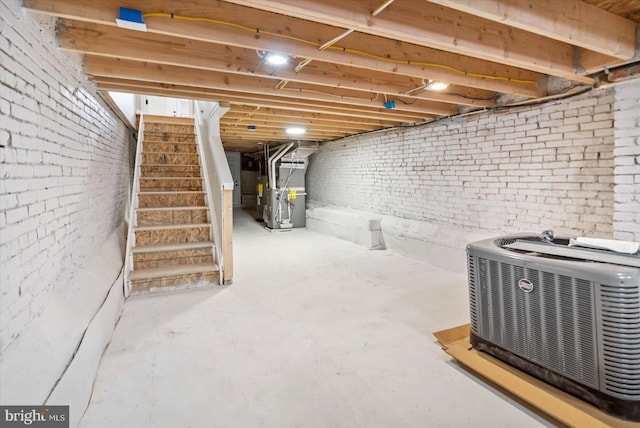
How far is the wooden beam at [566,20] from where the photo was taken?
1.71 metres

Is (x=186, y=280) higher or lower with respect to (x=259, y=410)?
higher

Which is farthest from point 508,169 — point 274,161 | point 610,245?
point 274,161

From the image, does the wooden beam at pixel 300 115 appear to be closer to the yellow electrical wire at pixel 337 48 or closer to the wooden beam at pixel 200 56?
the wooden beam at pixel 200 56

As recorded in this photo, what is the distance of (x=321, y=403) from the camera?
173 centimetres

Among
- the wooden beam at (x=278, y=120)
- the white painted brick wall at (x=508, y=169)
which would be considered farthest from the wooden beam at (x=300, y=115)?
the white painted brick wall at (x=508, y=169)

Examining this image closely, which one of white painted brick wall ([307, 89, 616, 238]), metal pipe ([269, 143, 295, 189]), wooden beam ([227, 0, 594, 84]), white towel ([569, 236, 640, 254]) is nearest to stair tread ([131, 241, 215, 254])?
wooden beam ([227, 0, 594, 84])

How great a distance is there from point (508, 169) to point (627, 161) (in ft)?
3.98

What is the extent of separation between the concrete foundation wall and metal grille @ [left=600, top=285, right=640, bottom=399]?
255 centimetres

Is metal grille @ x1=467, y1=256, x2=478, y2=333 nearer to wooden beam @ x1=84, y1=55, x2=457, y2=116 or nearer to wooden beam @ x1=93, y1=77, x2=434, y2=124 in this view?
wooden beam @ x1=84, y1=55, x2=457, y2=116

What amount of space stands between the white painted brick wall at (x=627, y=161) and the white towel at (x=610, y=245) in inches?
38.7

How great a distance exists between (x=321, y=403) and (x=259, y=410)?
1.11 ft

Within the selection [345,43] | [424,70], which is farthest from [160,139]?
[424,70]

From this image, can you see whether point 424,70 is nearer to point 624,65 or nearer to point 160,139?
point 624,65

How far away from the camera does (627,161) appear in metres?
2.44
